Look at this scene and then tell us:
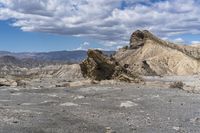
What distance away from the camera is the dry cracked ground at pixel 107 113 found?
2308 centimetres

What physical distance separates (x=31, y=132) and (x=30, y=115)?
5.41m

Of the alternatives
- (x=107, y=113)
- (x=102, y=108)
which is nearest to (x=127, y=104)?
(x=102, y=108)

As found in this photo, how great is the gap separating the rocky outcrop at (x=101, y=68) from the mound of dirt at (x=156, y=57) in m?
32.3

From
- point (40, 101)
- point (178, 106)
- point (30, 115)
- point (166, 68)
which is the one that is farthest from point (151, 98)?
point (166, 68)

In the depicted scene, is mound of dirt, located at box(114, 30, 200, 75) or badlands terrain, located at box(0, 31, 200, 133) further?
mound of dirt, located at box(114, 30, 200, 75)

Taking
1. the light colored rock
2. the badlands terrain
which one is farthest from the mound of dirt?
the light colored rock

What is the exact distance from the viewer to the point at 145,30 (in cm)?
10931

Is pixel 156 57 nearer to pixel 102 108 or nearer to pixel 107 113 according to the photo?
pixel 102 108

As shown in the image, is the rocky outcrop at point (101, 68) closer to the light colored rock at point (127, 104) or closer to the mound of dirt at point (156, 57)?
the light colored rock at point (127, 104)

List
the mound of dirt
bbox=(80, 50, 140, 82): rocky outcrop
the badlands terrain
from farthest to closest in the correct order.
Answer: the mound of dirt < bbox=(80, 50, 140, 82): rocky outcrop < the badlands terrain

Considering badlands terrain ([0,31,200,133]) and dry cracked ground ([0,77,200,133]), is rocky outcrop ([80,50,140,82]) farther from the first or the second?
dry cracked ground ([0,77,200,133])

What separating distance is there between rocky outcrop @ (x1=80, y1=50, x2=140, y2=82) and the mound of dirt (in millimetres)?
32253

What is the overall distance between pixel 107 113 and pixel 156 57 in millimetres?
73145

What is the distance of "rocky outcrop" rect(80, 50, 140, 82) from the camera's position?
56.3 metres
